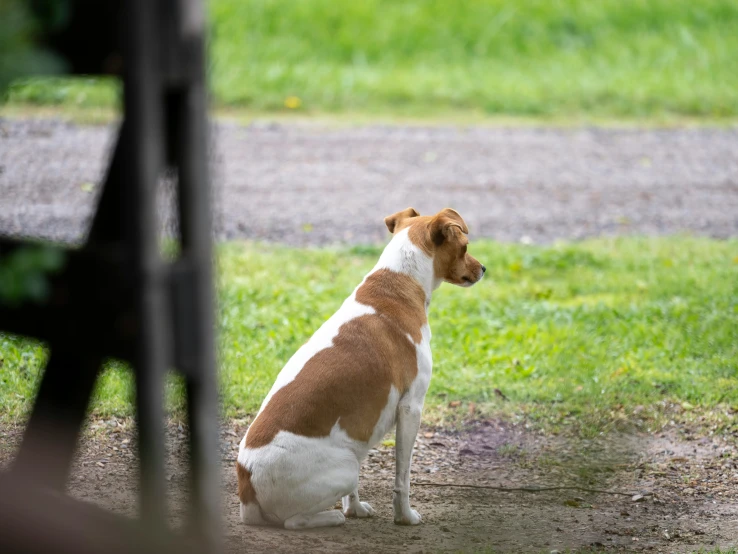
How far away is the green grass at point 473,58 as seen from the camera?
12547 millimetres

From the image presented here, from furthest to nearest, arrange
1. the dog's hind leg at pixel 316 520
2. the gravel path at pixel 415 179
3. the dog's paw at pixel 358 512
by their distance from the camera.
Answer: the gravel path at pixel 415 179, the dog's paw at pixel 358 512, the dog's hind leg at pixel 316 520

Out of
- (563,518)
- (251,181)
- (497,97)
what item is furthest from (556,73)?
(563,518)

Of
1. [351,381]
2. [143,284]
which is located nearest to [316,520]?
[351,381]

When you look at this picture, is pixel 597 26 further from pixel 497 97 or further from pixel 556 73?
pixel 497 97

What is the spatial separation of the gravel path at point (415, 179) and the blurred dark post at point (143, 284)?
5816mm

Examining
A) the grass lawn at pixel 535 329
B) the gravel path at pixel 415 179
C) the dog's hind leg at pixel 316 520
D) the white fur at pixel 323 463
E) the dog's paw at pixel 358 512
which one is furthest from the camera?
the gravel path at pixel 415 179

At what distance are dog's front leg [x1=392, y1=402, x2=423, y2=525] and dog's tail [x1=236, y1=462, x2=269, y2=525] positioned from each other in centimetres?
61

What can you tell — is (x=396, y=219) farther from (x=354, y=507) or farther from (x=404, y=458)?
(x=354, y=507)

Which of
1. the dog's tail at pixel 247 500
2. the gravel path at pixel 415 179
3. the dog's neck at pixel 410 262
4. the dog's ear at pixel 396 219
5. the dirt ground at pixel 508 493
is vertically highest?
the dog's ear at pixel 396 219

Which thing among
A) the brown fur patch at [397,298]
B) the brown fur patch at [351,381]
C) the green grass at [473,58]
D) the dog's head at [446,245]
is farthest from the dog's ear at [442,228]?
A: the green grass at [473,58]

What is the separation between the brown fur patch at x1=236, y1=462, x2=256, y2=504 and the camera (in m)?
4.22

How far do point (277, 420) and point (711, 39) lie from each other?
12179mm

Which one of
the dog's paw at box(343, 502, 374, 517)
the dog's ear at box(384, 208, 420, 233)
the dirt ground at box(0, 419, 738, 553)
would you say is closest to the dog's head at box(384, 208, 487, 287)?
the dog's ear at box(384, 208, 420, 233)

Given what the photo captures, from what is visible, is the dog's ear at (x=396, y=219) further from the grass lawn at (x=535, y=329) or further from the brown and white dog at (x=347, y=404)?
the grass lawn at (x=535, y=329)
